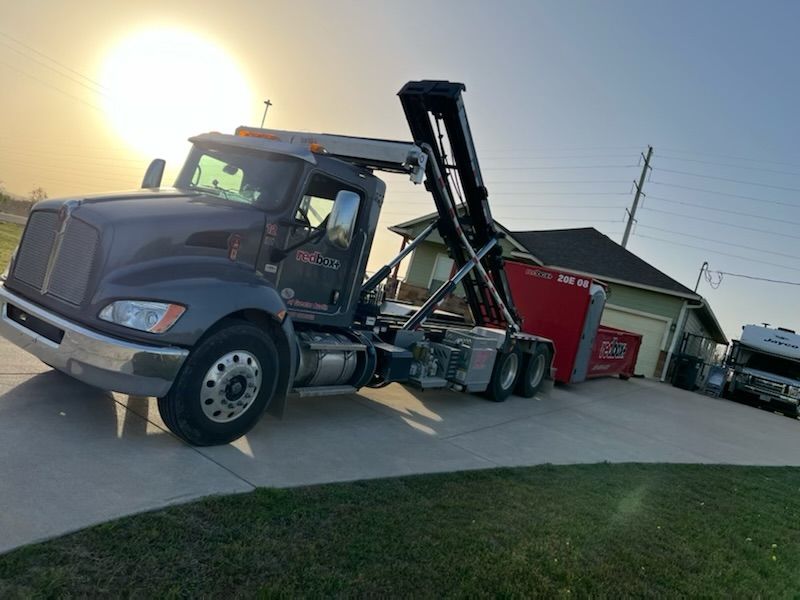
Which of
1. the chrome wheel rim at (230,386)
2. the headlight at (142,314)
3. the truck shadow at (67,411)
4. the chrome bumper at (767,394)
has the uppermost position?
the chrome bumper at (767,394)

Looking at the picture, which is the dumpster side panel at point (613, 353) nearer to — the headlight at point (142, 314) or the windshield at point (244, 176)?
the windshield at point (244, 176)

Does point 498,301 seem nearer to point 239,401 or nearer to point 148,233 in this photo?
point 239,401

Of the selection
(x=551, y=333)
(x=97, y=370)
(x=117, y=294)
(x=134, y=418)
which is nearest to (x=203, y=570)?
(x=97, y=370)

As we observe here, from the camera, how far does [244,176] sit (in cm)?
548

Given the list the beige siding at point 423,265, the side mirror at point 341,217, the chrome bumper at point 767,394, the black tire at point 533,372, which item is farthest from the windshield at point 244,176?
the beige siding at point 423,265

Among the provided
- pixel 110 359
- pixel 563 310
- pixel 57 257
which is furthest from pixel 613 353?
pixel 57 257

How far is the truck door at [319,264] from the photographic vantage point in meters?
5.52

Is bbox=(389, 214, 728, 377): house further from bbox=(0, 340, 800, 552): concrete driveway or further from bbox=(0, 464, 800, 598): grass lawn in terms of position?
bbox=(0, 464, 800, 598): grass lawn

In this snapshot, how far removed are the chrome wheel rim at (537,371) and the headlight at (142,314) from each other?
25.0 feet

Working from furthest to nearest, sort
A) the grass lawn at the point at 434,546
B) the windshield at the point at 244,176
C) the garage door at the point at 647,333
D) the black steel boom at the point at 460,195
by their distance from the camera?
the garage door at the point at 647,333 < the black steel boom at the point at 460,195 < the windshield at the point at 244,176 < the grass lawn at the point at 434,546

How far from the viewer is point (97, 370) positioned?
414 centimetres

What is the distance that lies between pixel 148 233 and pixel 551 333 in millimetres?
9575

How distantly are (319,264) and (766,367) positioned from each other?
63.0 feet

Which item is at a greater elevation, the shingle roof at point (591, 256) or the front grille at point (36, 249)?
the shingle roof at point (591, 256)
